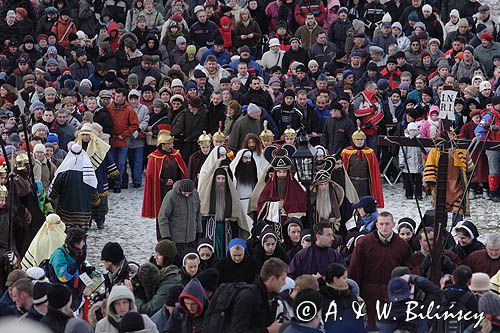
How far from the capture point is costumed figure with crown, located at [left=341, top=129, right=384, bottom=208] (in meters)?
19.7

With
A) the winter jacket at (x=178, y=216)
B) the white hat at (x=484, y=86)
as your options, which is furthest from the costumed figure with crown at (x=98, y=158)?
the white hat at (x=484, y=86)

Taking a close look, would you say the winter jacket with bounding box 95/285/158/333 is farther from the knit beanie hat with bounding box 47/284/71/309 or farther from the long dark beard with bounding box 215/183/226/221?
the long dark beard with bounding box 215/183/226/221

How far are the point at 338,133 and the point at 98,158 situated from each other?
3495mm

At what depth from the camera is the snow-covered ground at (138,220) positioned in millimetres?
19625

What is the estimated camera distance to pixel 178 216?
17.9 metres

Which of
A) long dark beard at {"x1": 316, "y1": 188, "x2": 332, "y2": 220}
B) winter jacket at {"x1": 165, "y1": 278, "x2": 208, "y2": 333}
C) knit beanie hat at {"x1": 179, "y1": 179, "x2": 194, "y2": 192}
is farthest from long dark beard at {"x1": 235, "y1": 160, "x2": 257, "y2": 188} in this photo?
winter jacket at {"x1": 165, "y1": 278, "x2": 208, "y2": 333}

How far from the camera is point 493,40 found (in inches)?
1063

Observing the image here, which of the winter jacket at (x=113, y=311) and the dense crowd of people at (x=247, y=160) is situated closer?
the winter jacket at (x=113, y=311)

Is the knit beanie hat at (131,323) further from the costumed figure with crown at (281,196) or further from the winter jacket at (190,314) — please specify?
the costumed figure with crown at (281,196)

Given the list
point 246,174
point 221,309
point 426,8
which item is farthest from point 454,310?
point 426,8

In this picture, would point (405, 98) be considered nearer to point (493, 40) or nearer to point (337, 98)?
point (337, 98)

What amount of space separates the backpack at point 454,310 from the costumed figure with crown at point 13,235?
16.0 feet

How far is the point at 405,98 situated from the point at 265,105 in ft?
7.56

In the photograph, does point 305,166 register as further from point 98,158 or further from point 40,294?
point 98,158
